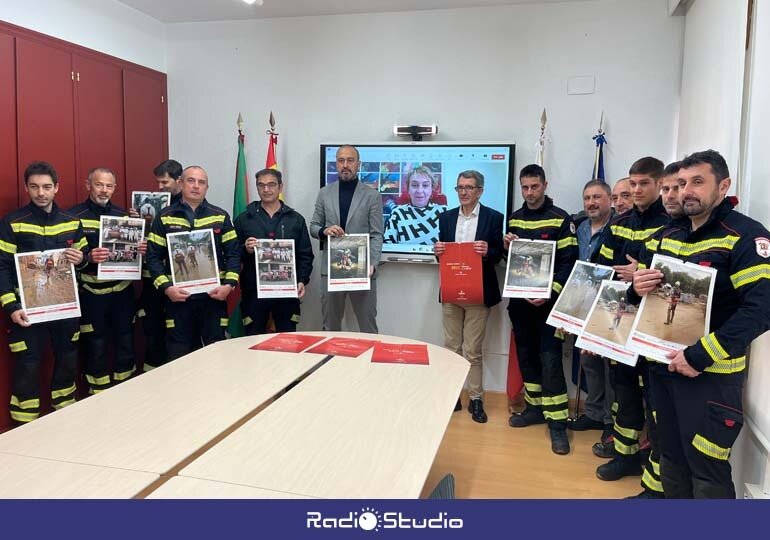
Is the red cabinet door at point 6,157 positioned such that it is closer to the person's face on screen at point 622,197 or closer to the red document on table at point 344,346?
the red document on table at point 344,346

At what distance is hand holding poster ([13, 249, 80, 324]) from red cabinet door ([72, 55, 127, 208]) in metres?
0.90

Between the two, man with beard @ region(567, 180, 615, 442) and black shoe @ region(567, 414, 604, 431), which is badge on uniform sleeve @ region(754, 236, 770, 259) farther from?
black shoe @ region(567, 414, 604, 431)

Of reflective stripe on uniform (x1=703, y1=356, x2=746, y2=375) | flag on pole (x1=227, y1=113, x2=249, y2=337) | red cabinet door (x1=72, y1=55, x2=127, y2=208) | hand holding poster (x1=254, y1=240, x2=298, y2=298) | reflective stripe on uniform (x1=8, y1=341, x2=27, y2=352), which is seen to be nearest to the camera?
reflective stripe on uniform (x1=703, y1=356, x2=746, y2=375)

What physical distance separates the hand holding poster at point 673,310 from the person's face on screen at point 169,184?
3.35 metres

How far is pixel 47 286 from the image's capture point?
10.8 ft

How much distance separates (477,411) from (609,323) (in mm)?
1597

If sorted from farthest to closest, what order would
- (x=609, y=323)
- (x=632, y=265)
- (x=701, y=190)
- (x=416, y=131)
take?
(x=416, y=131), (x=632, y=265), (x=609, y=323), (x=701, y=190)

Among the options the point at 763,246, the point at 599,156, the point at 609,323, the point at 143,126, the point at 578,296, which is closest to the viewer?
the point at 763,246

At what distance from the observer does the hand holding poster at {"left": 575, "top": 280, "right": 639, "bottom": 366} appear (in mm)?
2539

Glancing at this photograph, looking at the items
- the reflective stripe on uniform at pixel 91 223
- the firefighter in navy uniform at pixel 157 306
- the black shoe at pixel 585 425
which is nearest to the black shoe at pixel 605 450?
the black shoe at pixel 585 425

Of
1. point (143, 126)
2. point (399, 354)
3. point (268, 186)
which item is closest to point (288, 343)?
point (399, 354)

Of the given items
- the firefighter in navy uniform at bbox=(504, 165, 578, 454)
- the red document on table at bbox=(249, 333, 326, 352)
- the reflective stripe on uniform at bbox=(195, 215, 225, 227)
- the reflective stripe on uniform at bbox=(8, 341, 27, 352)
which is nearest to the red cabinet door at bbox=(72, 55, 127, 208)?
the reflective stripe on uniform at bbox=(195, 215, 225, 227)

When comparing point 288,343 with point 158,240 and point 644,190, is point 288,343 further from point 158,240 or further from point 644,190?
point 644,190
